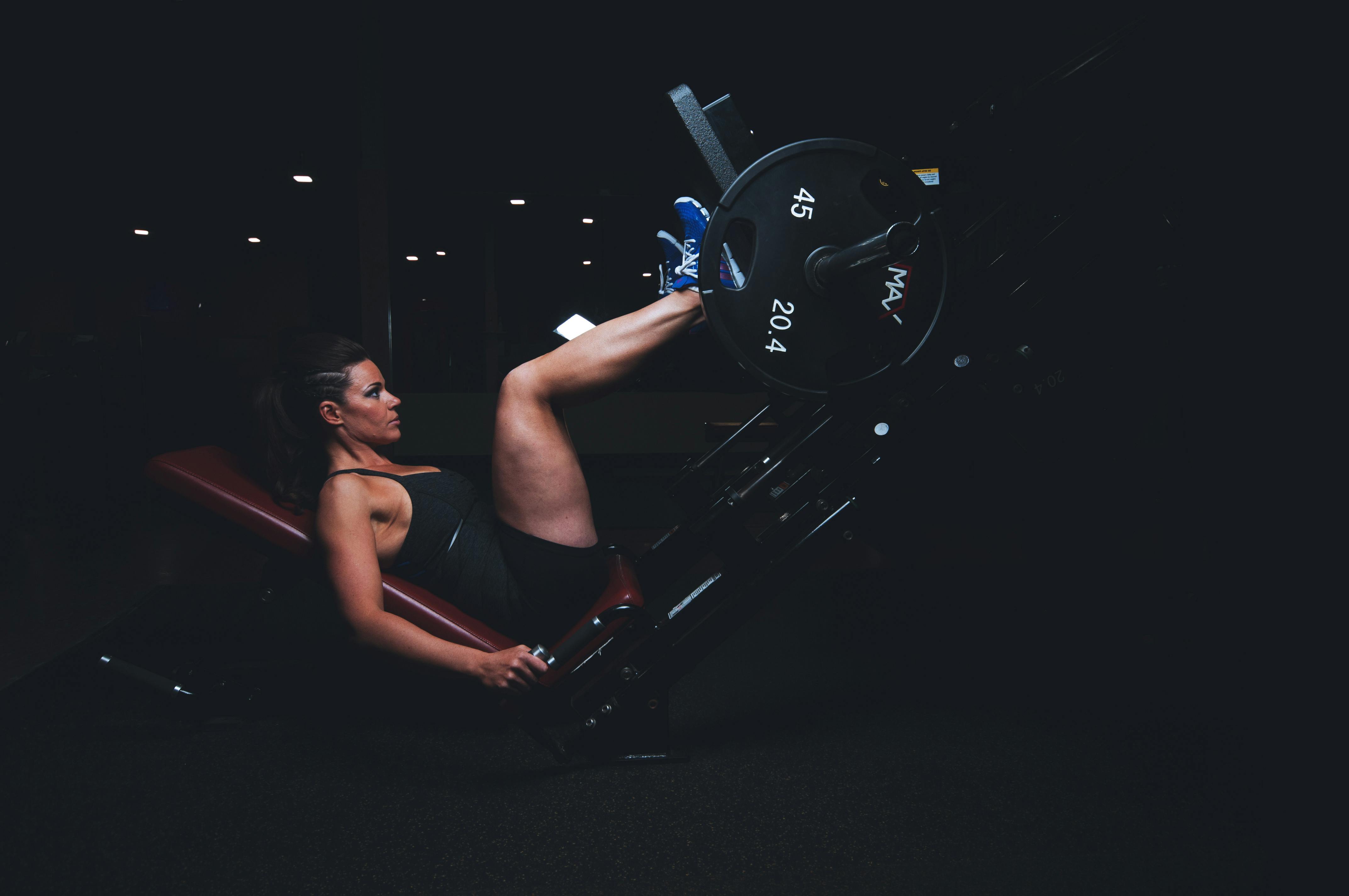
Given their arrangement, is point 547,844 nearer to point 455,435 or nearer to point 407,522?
point 407,522

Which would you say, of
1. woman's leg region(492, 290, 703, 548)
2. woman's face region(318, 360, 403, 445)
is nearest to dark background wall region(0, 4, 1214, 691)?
woman's leg region(492, 290, 703, 548)

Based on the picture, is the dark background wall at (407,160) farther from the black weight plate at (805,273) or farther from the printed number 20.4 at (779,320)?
the printed number 20.4 at (779,320)

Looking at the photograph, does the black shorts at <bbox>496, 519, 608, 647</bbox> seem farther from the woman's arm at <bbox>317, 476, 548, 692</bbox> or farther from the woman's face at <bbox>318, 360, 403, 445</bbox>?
the woman's face at <bbox>318, 360, 403, 445</bbox>

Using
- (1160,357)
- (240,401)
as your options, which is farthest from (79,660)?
(240,401)

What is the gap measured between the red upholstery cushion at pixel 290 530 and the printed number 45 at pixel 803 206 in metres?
0.88

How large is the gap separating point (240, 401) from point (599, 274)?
3.91 metres

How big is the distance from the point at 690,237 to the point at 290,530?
1133mm

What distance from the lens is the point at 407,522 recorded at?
170 centimetres

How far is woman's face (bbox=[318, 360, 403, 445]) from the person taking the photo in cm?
170

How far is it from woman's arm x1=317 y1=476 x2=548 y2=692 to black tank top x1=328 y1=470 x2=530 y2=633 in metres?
0.15

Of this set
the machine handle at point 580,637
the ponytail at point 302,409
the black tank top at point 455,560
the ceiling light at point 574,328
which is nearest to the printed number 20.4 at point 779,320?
the ceiling light at point 574,328

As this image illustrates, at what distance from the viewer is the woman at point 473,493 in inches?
59.9

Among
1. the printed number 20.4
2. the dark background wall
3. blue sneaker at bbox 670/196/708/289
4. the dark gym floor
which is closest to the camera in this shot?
the dark gym floor

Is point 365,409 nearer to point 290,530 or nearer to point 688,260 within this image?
point 290,530
